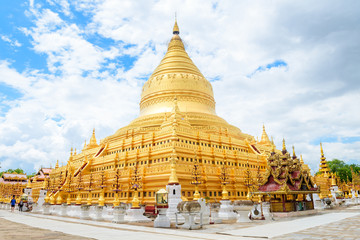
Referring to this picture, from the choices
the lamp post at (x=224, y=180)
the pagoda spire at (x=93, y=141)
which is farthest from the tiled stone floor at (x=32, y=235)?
the pagoda spire at (x=93, y=141)

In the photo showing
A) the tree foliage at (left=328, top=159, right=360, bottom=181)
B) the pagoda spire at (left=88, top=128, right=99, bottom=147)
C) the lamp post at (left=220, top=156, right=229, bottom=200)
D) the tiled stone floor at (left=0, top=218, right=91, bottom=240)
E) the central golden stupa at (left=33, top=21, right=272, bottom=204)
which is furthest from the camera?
the tree foliage at (left=328, top=159, right=360, bottom=181)

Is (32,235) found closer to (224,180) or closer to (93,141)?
(224,180)

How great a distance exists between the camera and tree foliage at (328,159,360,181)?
257 feet

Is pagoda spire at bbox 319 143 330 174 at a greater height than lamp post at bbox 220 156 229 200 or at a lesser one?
greater

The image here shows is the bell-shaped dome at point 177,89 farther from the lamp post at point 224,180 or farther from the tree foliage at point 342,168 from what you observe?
the tree foliage at point 342,168

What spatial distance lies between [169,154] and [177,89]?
19.2 metres

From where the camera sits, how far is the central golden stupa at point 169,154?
2700 cm

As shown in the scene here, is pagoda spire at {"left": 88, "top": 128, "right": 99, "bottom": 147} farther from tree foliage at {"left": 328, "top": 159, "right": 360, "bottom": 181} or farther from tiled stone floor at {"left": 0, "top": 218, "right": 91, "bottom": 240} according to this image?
tree foliage at {"left": 328, "top": 159, "right": 360, "bottom": 181}

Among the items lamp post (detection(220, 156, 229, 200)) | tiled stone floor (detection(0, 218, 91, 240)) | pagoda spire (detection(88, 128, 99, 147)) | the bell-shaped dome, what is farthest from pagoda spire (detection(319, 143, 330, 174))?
tiled stone floor (detection(0, 218, 91, 240))

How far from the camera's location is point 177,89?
45500mm

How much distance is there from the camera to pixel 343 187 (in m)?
53.0

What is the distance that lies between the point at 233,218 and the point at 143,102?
102 ft

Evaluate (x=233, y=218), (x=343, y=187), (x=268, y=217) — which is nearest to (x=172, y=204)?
(x=233, y=218)

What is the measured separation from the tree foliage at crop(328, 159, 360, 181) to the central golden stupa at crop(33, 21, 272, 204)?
1785 inches
